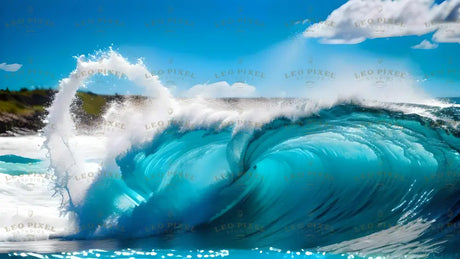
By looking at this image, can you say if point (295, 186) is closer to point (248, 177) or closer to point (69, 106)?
point (248, 177)

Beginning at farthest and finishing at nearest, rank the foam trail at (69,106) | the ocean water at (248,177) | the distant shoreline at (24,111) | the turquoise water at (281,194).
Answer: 1. the distant shoreline at (24,111)
2. the foam trail at (69,106)
3. the ocean water at (248,177)
4. the turquoise water at (281,194)

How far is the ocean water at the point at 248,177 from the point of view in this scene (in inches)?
190

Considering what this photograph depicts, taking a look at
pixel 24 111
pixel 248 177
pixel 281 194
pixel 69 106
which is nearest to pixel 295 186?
pixel 281 194

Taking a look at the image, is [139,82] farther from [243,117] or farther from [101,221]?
[101,221]

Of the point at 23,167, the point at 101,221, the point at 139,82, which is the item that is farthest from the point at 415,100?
the point at 23,167

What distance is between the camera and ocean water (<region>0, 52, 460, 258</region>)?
4828 mm

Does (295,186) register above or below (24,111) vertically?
below

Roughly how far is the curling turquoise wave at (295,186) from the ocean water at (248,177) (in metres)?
0.01

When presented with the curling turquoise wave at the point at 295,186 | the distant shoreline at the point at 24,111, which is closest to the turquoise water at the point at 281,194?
the curling turquoise wave at the point at 295,186

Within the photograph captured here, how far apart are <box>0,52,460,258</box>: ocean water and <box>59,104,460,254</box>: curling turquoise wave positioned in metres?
0.01

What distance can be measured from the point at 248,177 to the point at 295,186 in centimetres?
60

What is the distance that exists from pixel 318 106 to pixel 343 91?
409 mm

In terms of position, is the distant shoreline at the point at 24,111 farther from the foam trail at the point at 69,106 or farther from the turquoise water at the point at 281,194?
the turquoise water at the point at 281,194

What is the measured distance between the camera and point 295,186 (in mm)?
5715
